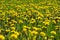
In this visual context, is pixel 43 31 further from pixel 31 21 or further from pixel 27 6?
pixel 27 6

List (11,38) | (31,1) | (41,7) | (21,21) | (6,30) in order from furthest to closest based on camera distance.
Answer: (31,1) < (41,7) < (21,21) < (6,30) < (11,38)

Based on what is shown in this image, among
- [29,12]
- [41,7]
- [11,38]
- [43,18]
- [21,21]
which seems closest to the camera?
[11,38]

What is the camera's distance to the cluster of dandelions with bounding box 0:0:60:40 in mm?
4180

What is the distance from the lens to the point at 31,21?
5.00 metres

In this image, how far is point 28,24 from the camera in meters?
4.81

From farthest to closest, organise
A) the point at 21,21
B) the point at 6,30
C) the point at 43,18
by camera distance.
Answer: the point at 43,18, the point at 21,21, the point at 6,30

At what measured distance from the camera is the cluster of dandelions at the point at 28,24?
4.18m

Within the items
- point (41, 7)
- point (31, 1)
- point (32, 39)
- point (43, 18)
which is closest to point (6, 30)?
point (32, 39)

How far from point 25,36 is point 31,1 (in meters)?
3.26

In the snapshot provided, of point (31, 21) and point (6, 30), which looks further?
point (31, 21)

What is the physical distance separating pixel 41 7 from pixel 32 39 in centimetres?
243

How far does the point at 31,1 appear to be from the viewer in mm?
7297

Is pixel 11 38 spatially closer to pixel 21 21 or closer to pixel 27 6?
pixel 21 21

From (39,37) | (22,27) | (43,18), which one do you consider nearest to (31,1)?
(43,18)
